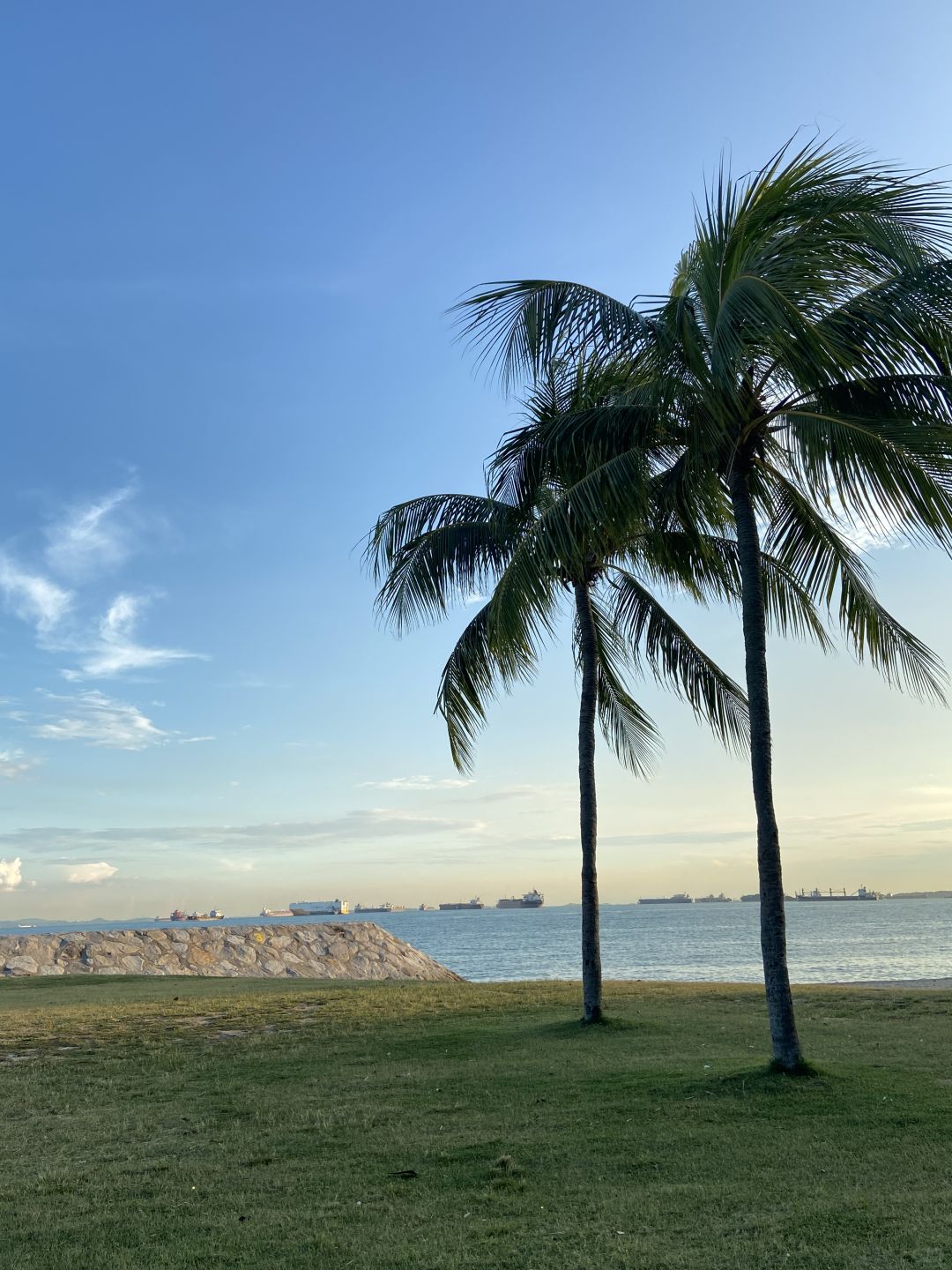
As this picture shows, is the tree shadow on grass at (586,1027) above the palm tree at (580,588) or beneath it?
beneath

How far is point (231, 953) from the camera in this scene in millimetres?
22969

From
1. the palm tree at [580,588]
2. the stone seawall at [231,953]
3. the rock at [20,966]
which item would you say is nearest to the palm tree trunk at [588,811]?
the palm tree at [580,588]

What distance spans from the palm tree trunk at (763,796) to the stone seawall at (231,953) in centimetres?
1497

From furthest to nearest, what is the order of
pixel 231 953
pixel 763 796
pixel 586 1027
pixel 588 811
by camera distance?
pixel 231 953 < pixel 588 811 < pixel 586 1027 < pixel 763 796

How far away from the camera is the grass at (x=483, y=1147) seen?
170 inches

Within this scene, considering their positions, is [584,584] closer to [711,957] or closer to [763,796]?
[763,796]

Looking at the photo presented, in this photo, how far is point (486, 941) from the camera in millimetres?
63812

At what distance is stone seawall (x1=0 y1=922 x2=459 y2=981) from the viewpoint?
847 inches

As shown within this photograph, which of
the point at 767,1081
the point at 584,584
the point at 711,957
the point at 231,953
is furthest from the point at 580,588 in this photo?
the point at 711,957

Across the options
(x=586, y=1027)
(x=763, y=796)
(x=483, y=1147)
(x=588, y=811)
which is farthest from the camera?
(x=588, y=811)

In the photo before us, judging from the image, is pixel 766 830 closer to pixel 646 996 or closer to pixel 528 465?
pixel 528 465

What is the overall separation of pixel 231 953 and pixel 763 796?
18.0m

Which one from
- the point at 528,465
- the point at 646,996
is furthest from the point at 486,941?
the point at 528,465

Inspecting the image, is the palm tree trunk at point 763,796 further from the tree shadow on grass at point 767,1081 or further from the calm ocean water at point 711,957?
the calm ocean water at point 711,957
